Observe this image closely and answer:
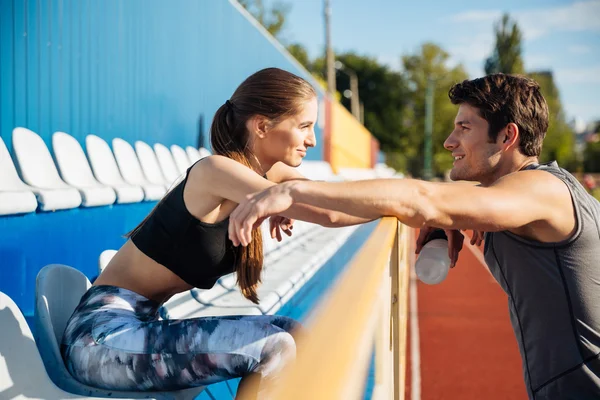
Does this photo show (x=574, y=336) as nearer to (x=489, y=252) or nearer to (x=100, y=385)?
(x=489, y=252)

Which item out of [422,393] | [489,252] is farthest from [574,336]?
[422,393]

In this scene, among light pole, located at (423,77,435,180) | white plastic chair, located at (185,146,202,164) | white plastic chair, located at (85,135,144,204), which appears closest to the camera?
white plastic chair, located at (85,135,144,204)

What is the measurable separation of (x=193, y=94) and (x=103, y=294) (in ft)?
16.7

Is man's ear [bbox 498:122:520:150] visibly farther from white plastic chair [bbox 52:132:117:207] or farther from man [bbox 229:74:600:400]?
white plastic chair [bbox 52:132:117:207]

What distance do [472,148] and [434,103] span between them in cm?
5627

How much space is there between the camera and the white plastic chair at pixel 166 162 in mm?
5449

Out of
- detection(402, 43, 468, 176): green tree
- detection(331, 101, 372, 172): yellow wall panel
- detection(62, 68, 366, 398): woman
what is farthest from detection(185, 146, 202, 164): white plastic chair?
detection(402, 43, 468, 176): green tree

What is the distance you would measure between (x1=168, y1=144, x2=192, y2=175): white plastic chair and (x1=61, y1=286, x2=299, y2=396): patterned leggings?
3963 mm

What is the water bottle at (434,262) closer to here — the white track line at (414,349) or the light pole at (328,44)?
the white track line at (414,349)

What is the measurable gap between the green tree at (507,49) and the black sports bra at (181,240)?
55980mm

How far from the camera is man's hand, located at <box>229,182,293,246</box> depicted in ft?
5.83

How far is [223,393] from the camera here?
3.06 metres

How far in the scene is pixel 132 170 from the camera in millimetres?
4742

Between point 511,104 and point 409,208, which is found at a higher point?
point 511,104
